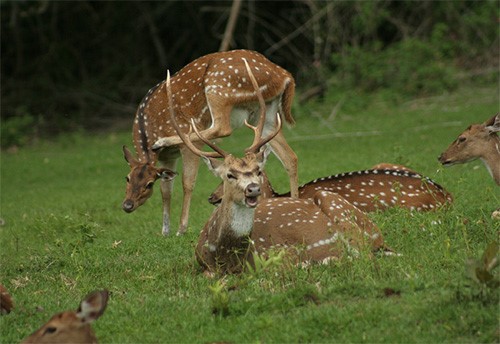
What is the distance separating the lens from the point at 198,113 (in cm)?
1003

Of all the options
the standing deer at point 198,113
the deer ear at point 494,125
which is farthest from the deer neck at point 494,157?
the standing deer at point 198,113

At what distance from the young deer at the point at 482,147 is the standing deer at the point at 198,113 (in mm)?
1441

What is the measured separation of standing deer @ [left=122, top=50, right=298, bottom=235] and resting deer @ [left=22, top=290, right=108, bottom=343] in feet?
13.7

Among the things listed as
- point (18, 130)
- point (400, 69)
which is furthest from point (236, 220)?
point (18, 130)

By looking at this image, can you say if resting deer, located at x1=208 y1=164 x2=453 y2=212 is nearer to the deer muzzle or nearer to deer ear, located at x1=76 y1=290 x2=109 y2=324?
the deer muzzle

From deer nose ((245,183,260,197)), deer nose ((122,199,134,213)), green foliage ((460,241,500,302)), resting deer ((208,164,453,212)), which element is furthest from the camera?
deer nose ((122,199,134,213))

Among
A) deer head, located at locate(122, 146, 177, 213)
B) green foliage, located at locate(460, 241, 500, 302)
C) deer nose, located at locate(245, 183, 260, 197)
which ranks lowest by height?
deer head, located at locate(122, 146, 177, 213)

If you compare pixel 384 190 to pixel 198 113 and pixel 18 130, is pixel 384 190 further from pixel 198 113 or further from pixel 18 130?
pixel 18 130

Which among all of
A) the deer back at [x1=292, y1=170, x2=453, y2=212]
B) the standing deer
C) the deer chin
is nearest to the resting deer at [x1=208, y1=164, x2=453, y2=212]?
the deer back at [x1=292, y1=170, x2=453, y2=212]

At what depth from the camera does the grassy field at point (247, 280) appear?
5809 millimetres

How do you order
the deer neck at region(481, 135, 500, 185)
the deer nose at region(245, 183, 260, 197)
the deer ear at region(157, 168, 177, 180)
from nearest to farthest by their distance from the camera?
the deer nose at region(245, 183, 260, 197)
the deer neck at region(481, 135, 500, 185)
the deer ear at region(157, 168, 177, 180)

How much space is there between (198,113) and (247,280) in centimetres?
376

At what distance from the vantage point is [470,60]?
18984 mm

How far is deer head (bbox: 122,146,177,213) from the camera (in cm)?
959
